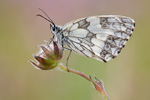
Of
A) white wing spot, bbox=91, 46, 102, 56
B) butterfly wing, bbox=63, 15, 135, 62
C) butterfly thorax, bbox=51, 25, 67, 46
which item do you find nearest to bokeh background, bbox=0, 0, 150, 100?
butterfly thorax, bbox=51, 25, 67, 46

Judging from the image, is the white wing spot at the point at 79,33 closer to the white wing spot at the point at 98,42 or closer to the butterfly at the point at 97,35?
the butterfly at the point at 97,35

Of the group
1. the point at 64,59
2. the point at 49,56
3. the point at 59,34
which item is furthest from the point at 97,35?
the point at 64,59

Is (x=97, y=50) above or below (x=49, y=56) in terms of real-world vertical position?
below

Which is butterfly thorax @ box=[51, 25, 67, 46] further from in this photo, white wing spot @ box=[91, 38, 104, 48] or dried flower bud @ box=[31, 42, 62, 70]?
white wing spot @ box=[91, 38, 104, 48]

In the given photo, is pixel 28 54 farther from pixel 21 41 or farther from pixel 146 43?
pixel 146 43

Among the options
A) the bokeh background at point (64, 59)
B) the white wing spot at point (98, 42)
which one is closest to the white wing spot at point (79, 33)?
the white wing spot at point (98, 42)

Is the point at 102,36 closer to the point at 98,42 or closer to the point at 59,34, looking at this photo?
the point at 98,42

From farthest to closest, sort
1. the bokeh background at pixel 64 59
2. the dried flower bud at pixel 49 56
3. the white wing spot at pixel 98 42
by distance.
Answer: the bokeh background at pixel 64 59
the white wing spot at pixel 98 42
the dried flower bud at pixel 49 56
